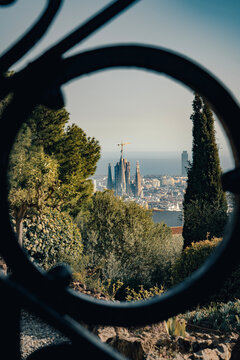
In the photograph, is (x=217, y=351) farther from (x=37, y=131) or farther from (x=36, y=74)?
(x=37, y=131)

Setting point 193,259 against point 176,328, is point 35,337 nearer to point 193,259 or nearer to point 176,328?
point 176,328

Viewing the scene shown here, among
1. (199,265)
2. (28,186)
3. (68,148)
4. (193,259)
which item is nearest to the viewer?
(199,265)

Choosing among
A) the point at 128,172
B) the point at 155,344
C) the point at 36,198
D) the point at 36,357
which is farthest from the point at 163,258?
the point at 128,172

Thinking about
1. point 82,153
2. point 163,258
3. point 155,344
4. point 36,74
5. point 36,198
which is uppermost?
point 82,153

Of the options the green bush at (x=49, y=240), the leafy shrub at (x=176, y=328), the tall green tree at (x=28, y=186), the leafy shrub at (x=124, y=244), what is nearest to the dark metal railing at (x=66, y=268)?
the leafy shrub at (x=176, y=328)

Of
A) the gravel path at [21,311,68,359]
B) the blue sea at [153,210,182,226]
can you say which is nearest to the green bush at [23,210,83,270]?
the gravel path at [21,311,68,359]

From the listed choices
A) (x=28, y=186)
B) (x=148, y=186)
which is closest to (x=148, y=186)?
(x=148, y=186)
